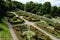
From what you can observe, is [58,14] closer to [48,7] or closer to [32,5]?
[48,7]

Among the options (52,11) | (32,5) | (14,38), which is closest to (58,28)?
(14,38)

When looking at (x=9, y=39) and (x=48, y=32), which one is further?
(x=48, y=32)

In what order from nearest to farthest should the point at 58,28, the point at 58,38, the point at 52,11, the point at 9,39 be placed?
the point at 9,39, the point at 58,38, the point at 58,28, the point at 52,11

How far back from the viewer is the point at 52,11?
61188 millimetres

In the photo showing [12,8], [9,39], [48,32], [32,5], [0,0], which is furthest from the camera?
[12,8]

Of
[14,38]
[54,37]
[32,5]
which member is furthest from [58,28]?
[32,5]

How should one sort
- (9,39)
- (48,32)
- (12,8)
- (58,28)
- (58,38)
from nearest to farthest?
(9,39) < (58,38) < (48,32) < (58,28) < (12,8)

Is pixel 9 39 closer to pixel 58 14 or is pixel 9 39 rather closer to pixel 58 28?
pixel 58 28

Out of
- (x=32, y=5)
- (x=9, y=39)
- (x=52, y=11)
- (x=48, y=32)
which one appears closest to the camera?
(x=9, y=39)

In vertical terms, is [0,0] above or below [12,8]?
above

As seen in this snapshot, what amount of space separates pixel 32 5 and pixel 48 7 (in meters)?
18.2

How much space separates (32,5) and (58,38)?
2210 inches

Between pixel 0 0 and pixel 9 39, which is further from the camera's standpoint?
pixel 0 0

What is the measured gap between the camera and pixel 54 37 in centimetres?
2598
